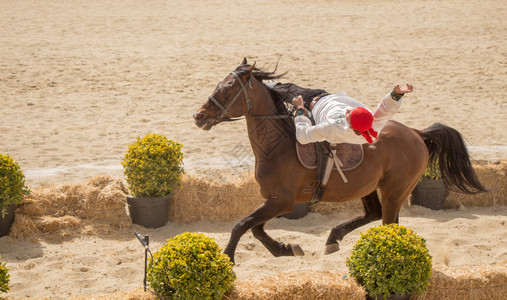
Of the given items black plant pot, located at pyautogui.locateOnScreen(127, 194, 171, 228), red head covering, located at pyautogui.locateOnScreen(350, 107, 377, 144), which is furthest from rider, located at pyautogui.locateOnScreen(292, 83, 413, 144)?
black plant pot, located at pyautogui.locateOnScreen(127, 194, 171, 228)

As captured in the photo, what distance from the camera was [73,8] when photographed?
22359 mm

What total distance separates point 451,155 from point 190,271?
12.9ft

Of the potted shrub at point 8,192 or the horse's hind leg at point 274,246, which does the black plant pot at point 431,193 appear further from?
the potted shrub at point 8,192

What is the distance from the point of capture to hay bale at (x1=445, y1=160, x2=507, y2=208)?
950 cm

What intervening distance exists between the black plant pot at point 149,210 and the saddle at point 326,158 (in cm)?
248

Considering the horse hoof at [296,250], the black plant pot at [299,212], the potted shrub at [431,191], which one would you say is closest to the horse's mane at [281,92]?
the horse hoof at [296,250]

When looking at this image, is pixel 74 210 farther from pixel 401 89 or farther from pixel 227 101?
pixel 401 89

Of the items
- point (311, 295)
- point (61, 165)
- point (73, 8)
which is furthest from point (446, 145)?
point (73, 8)

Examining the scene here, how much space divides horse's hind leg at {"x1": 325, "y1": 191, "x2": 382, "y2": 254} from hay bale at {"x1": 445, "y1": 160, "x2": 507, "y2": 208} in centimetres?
242

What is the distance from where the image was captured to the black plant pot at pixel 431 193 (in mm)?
9422

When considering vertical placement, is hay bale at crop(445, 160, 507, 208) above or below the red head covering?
below

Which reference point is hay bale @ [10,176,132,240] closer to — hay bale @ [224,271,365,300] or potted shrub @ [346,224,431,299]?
hay bale @ [224,271,365,300]

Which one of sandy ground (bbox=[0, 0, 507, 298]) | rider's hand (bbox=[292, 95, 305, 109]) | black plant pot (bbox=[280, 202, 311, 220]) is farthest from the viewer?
black plant pot (bbox=[280, 202, 311, 220])

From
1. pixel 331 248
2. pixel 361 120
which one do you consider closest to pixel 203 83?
pixel 331 248
